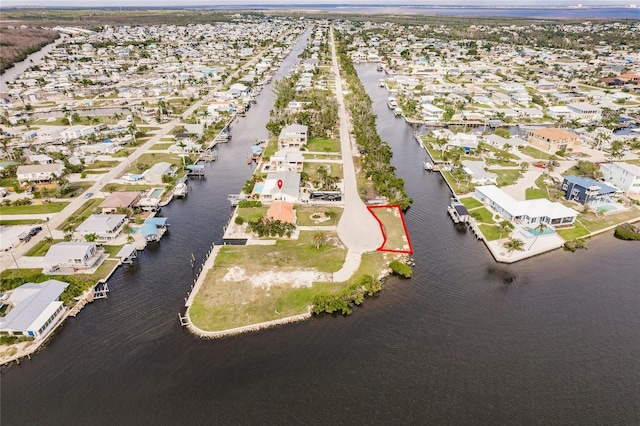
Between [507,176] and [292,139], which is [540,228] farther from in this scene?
[292,139]

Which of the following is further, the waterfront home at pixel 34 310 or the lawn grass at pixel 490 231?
the lawn grass at pixel 490 231

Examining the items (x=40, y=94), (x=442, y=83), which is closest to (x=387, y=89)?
(x=442, y=83)

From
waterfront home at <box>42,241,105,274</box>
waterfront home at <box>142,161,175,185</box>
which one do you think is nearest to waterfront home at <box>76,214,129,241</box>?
waterfront home at <box>42,241,105,274</box>

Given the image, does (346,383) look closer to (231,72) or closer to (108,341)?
(108,341)

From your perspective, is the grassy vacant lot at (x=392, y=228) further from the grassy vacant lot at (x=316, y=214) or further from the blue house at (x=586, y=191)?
the blue house at (x=586, y=191)

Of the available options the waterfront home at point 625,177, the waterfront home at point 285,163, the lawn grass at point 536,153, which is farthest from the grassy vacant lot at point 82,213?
the waterfront home at point 625,177

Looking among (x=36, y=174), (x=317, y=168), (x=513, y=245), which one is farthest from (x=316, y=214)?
(x=36, y=174)
